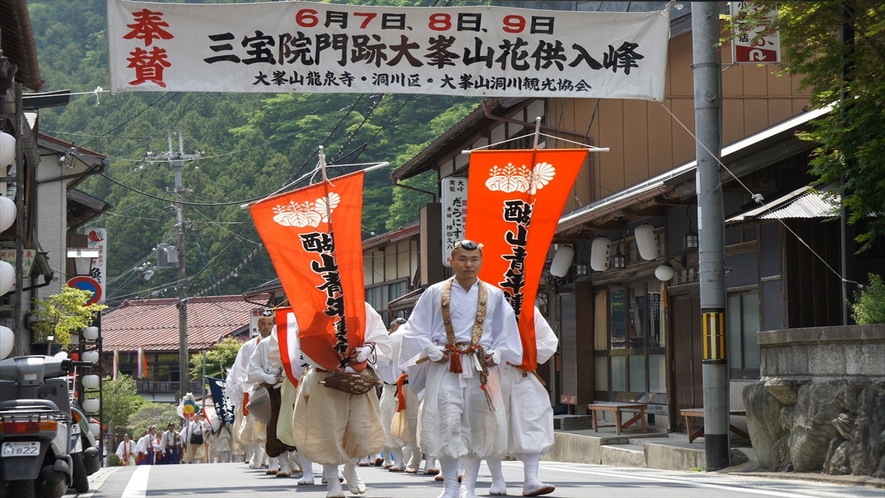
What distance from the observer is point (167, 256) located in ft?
158

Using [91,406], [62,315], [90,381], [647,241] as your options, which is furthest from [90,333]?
[647,241]

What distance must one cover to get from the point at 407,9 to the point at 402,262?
24.7m

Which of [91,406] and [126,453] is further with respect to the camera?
[126,453]

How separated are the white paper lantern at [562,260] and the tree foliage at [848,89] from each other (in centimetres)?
1057

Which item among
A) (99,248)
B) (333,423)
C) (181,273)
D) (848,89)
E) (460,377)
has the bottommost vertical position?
(333,423)

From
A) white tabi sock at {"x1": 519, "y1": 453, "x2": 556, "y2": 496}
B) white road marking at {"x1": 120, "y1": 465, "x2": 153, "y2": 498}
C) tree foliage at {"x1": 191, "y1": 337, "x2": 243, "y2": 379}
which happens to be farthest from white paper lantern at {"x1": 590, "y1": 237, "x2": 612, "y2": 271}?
tree foliage at {"x1": 191, "y1": 337, "x2": 243, "y2": 379}

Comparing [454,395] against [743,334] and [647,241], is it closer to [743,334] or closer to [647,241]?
[743,334]

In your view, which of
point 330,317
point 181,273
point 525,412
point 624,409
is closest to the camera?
point 525,412

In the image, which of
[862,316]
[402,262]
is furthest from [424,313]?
[402,262]

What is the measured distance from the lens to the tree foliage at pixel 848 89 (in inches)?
470

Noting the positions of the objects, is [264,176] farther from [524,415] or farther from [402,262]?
[524,415]

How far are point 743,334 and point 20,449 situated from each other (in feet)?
35.9

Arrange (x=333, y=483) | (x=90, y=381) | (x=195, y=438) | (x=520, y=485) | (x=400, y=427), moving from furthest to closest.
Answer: (x=195, y=438), (x=90, y=381), (x=400, y=427), (x=520, y=485), (x=333, y=483)

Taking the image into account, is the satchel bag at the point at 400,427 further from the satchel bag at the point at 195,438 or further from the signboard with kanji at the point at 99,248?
the satchel bag at the point at 195,438
